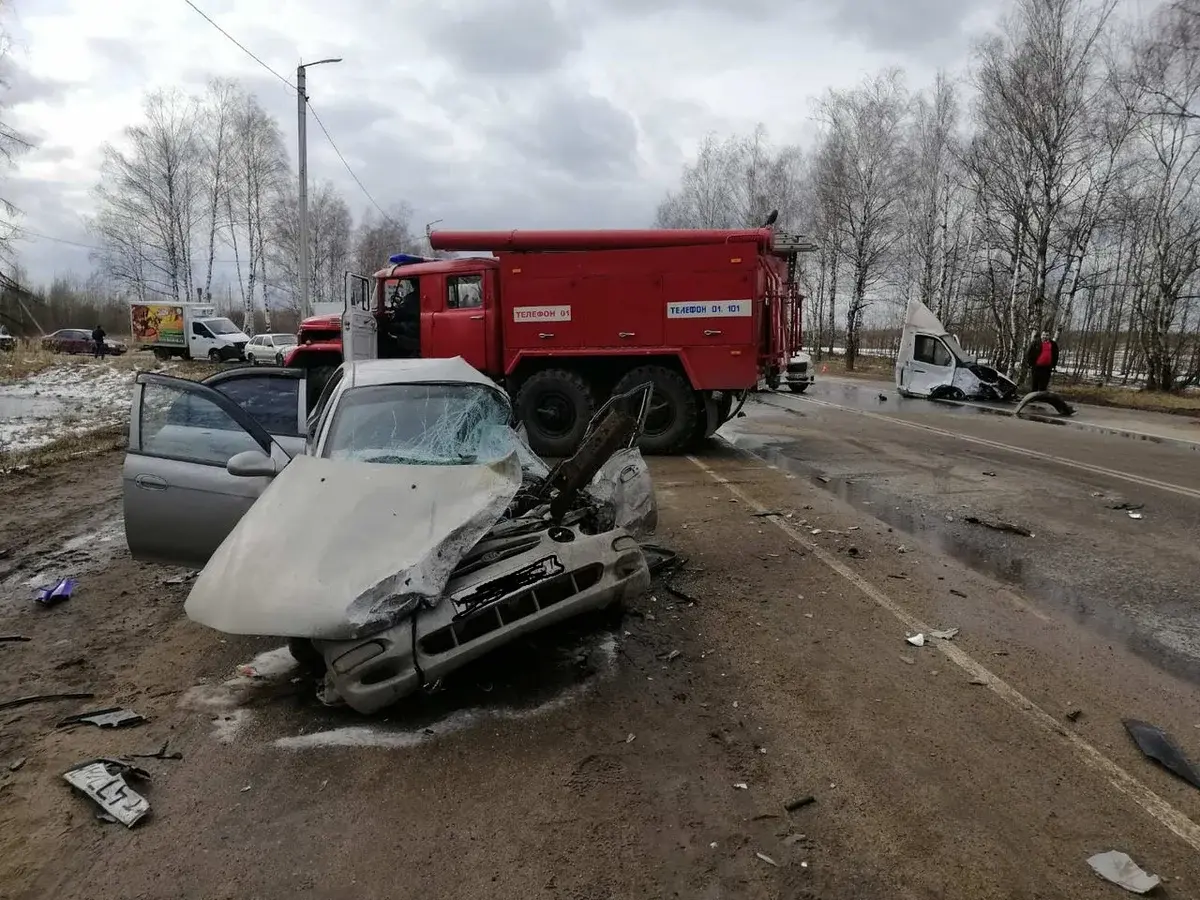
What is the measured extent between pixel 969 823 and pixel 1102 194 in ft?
81.9

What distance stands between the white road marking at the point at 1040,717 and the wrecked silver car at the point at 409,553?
1819mm

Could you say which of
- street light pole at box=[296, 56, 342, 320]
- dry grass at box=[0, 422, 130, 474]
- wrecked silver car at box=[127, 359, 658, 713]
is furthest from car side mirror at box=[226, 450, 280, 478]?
street light pole at box=[296, 56, 342, 320]

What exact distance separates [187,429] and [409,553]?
9.15ft

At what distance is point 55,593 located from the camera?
5.22m

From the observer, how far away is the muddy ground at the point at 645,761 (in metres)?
2.56

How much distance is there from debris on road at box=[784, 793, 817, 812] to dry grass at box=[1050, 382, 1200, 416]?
19000mm

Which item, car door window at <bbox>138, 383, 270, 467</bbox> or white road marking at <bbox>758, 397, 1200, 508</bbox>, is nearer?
car door window at <bbox>138, 383, 270, 467</bbox>

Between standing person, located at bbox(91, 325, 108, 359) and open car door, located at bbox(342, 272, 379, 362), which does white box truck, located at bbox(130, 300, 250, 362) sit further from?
open car door, located at bbox(342, 272, 379, 362)

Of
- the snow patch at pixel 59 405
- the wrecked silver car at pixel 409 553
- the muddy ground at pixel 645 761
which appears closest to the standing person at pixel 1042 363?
the muddy ground at pixel 645 761

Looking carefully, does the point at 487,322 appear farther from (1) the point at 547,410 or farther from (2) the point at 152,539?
(2) the point at 152,539

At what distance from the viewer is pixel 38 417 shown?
15.4 m

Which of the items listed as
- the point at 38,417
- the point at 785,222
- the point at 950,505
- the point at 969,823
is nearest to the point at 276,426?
the point at 969,823

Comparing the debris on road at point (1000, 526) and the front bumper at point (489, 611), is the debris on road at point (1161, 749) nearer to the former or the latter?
the front bumper at point (489, 611)

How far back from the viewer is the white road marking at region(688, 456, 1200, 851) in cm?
280
